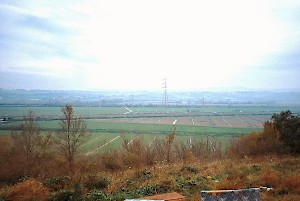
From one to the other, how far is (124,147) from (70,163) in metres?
7.60

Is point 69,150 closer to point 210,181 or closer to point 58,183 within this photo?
point 58,183

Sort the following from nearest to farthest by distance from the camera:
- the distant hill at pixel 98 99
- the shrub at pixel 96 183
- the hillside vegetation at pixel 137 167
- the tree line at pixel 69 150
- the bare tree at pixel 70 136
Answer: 1. the hillside vegetation at pixel 137 167
2. the shrub at pixel 96 183
3. the tree line at pixel 69 150
4. the bare tree at pixel 70 136
5. the distant hill at pixel 98 99

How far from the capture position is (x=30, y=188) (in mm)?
10453

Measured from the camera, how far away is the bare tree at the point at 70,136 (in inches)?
858

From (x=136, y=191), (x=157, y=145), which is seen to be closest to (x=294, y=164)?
(x=136, y=191)

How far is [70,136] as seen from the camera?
22188 mm

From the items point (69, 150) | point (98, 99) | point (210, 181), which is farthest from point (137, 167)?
point (98, 99)

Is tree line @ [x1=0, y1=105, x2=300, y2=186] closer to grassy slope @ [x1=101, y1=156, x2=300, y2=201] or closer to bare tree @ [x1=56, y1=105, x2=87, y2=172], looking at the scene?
bare tree @ [x1=56, y1=105, x2=87, y2=172]

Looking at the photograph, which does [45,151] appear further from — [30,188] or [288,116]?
[288,116]

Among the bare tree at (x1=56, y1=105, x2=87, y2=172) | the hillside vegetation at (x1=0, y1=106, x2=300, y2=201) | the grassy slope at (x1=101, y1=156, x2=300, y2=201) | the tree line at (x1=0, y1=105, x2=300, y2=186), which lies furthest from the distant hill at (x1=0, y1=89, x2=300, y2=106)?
the grassy slope at (x1=101, y1=156, x2=300, y2=201)

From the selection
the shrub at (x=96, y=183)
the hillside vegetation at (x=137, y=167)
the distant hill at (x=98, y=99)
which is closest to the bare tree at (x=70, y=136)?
the hillside vegetation at (x=137, y=167)

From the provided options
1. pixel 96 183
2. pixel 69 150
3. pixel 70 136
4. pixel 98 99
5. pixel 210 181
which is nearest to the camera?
pixel 210 181

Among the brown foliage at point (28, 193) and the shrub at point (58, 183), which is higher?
the brown foliage at point (28, 193)

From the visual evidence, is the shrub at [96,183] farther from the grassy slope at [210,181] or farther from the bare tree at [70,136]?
the bare tree at [70,136]
